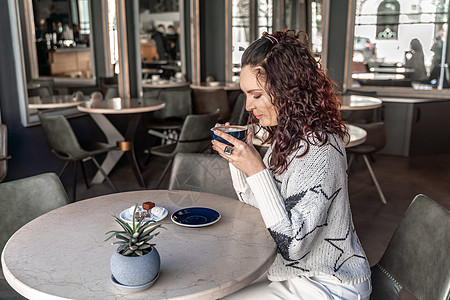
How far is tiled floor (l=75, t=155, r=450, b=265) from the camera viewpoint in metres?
3.43

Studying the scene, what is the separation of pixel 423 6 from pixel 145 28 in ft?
13.3

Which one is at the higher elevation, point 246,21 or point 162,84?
point 246,21

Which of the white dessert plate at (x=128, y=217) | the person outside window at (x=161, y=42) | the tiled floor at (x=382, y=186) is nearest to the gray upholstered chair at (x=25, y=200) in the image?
the white dessert plate at (x=128, y=217)

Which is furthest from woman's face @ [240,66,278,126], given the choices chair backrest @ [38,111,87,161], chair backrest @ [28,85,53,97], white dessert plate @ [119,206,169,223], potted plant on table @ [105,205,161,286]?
chair backrest @ [28,85,53,97]

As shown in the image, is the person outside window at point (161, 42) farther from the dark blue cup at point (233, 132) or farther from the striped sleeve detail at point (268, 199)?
the striped sleeve detail at point (268, 199)

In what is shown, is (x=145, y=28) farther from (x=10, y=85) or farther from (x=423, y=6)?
(x=423, y=6)

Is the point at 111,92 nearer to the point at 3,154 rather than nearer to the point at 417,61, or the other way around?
the point at 3,154

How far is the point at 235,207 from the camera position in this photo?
1.71 m

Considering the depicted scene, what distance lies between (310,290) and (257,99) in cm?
66

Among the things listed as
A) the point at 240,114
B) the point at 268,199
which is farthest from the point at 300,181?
the point at 240,114

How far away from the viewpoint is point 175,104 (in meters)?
5.43

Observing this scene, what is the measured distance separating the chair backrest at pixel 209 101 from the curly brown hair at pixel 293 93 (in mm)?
4155

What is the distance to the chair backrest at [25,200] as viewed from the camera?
5.98 feet

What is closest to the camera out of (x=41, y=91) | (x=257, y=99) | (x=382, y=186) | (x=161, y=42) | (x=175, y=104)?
(x=257, y=99)
